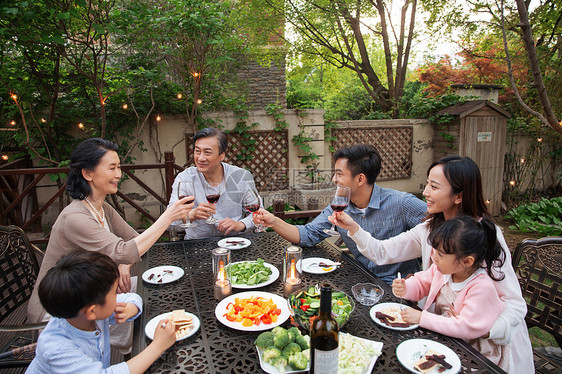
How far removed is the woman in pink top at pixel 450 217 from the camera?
1.45m

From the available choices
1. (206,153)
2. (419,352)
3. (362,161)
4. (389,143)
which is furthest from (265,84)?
(419,352)

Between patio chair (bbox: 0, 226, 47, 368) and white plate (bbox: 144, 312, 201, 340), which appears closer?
white plate (bbox: 144, 312, 201, 340)

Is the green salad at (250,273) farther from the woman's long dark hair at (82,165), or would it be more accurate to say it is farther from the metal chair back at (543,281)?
the metal chair back at (543,281)

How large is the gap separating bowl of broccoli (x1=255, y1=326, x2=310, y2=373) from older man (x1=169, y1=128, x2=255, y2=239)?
142 centimetres

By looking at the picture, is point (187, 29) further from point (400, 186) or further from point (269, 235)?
point (400, 186)

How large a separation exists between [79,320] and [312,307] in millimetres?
868

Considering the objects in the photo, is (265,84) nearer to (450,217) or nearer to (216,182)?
(216,182)

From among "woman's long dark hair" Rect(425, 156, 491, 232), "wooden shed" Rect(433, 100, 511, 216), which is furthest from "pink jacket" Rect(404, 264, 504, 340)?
"wooden shed" Rect(433, 100, 511, 216)

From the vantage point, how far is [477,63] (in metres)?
8.73

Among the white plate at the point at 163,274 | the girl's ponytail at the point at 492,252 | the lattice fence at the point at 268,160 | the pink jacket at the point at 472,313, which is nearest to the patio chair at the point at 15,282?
the white plate at the point at 163,274

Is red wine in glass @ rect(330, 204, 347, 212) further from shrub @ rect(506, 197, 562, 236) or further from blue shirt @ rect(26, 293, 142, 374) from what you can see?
shrub @ rect(506, 197, 562, 236)

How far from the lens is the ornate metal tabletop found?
3.99ft

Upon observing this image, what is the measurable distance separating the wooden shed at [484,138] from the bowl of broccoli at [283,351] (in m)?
6.47

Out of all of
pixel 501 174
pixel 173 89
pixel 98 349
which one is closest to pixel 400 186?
pixel 501 174
